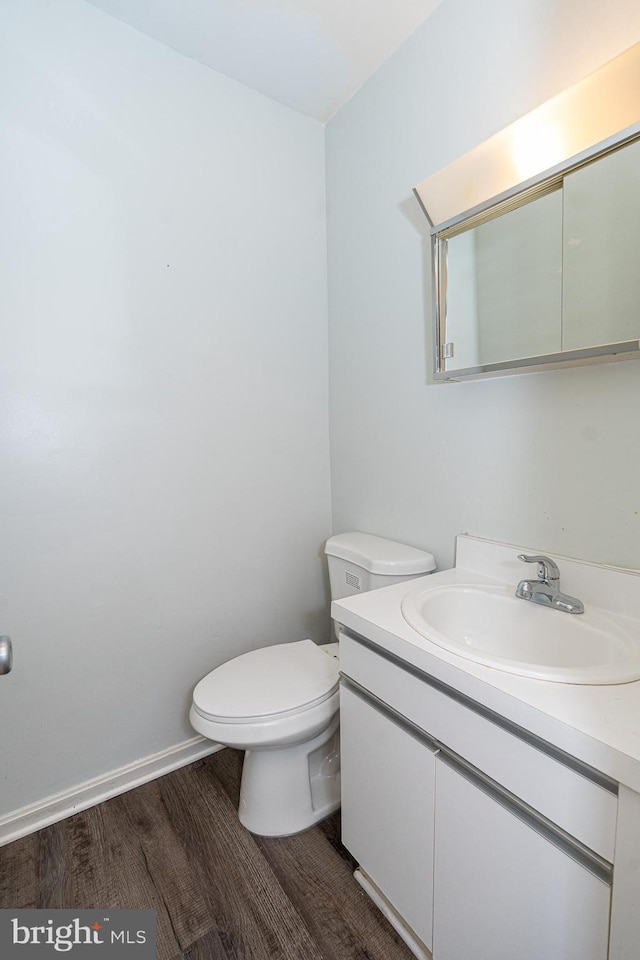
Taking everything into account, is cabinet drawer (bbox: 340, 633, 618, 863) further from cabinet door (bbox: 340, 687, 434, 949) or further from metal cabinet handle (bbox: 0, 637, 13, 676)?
metal cabinet handle (bbox: 0, 637, 13, 676)

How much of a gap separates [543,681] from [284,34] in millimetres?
1974

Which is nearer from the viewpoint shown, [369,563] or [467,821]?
[467,821]

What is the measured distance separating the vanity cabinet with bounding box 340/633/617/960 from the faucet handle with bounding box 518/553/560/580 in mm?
414

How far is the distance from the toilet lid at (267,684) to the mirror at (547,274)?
995 millimetres

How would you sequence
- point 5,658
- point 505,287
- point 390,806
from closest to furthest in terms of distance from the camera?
point 5,658
point 390,806
point 505,287

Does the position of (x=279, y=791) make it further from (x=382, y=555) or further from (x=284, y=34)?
(x=284, y=34)

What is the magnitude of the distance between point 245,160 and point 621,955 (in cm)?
224

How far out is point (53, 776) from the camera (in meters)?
1.42

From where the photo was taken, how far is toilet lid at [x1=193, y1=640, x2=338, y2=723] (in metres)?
1.26

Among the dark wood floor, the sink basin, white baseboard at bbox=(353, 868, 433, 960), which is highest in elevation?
the sink basin

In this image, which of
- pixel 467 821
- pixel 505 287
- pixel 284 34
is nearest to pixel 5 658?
pixel 467 821

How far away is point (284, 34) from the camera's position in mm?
1450

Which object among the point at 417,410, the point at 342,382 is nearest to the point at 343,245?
the point at 342,382
